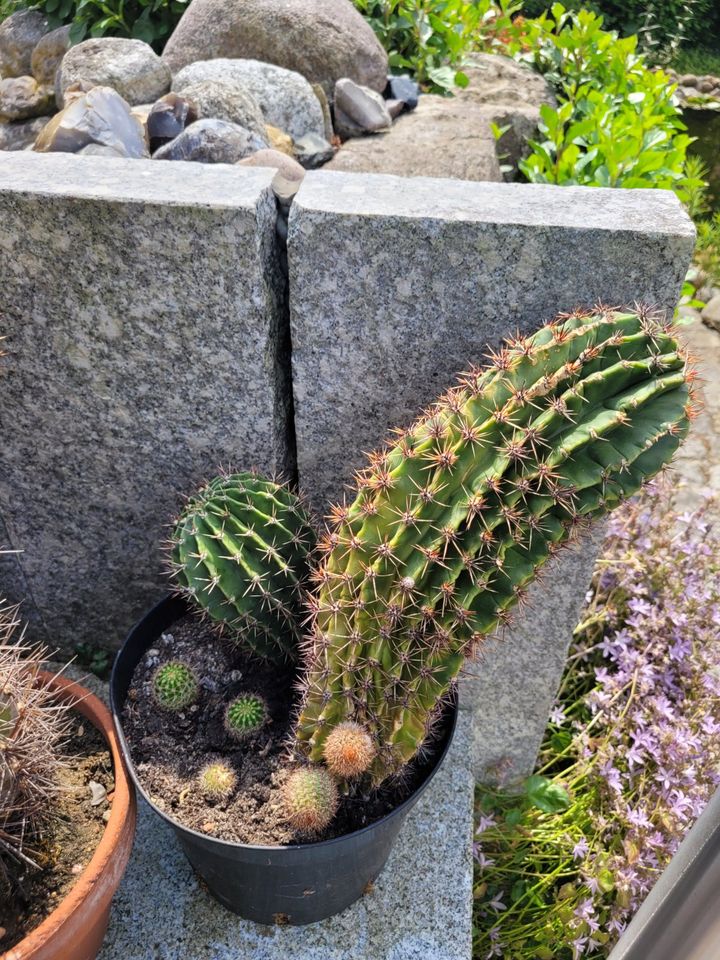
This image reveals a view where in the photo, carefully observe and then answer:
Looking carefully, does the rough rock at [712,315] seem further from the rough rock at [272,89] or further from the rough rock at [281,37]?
the rough rock at [272,89]

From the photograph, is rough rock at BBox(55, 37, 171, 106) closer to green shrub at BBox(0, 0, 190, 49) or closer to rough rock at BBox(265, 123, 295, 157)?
rough rock at BBox(265, 123, 295, 157)

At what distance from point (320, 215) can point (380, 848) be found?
1.21 meters

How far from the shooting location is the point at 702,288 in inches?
198

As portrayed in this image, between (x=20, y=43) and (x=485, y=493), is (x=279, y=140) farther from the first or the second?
(x=20, y=43)

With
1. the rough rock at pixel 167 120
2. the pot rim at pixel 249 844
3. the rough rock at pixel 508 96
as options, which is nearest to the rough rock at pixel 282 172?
the rough rock at pixel 167 120

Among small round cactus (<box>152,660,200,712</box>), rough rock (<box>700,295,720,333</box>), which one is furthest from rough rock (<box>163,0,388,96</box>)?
rough rock (<box>700,295,720,333</box>)

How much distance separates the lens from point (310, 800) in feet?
4.42

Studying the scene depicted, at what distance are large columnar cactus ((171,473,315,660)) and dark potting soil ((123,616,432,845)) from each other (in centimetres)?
11

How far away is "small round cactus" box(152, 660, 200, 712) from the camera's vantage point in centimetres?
155

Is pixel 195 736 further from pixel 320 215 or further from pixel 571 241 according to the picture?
pixel 571 241

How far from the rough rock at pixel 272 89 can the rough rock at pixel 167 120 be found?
0.25 meters

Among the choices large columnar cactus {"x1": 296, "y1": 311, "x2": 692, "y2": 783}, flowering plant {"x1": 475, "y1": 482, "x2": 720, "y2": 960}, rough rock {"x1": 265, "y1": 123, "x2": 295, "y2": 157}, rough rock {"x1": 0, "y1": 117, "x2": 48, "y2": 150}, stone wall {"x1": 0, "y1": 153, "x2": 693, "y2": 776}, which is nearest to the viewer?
large columnar cactus {"x1": 296, "y1": 311, "x2": 692, "y2": 783}

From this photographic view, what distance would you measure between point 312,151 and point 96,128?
0.70 m

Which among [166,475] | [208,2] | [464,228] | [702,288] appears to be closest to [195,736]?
[166,475]
